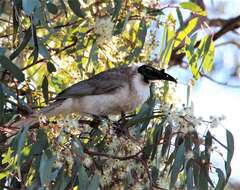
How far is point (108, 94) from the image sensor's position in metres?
5.42

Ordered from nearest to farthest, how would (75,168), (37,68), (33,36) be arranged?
(75,168)
(33,36)
(37,68)

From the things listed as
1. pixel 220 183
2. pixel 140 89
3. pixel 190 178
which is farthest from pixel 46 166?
pixel 140 89

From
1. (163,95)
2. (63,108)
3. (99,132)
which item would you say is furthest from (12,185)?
(163,95)

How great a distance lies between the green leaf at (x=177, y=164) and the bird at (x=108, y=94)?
1.16m

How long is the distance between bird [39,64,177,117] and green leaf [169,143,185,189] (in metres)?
1.17

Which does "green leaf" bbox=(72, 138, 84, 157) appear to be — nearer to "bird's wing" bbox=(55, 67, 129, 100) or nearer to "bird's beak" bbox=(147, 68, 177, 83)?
"bird's wing" bbox=(55, 67, 129, 100)

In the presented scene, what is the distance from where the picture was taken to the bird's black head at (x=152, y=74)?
531cm

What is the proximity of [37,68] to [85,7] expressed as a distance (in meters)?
0.68

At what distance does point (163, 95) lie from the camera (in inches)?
209

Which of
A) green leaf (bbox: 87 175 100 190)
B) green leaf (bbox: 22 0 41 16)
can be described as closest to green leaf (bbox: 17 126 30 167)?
green leaf (bbox: 87 175 100 190)

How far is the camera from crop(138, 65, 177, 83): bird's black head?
17.4 ft

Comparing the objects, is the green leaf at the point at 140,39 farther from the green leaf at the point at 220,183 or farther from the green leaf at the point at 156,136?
the green leaf at the point at 220,183

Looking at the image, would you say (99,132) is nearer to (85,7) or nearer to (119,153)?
(119,153)

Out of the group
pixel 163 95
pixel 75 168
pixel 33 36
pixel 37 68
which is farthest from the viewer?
pixel 37 68
